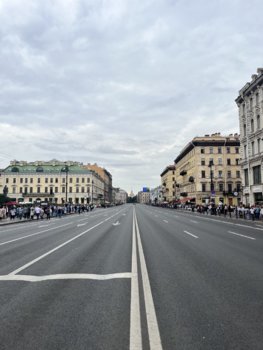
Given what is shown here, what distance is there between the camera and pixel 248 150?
4666 centimetres

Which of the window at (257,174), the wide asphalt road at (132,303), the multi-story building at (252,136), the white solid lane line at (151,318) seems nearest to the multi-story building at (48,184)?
the multi-story building at (252,136)

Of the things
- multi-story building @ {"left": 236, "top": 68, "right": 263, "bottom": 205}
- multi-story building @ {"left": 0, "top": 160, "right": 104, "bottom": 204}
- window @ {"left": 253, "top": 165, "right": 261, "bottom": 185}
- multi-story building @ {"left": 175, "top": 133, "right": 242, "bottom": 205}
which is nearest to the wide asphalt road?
window @ {"left": 253, "top": 165, "right": 261, "bottom": 185}

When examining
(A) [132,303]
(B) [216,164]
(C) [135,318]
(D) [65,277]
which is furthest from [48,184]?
(C) [135,318]

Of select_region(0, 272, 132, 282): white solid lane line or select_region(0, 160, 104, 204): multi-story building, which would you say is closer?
select_region(0, 272, 132, 282): white solid lane line

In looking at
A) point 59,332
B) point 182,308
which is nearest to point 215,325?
point 182,308

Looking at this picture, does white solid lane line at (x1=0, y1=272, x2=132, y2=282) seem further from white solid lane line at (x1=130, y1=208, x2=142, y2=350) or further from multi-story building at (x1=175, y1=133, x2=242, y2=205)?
multi-story building at (x1=175, y1=133, x2=242, y2=205)

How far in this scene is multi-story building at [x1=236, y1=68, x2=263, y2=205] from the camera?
141 feet

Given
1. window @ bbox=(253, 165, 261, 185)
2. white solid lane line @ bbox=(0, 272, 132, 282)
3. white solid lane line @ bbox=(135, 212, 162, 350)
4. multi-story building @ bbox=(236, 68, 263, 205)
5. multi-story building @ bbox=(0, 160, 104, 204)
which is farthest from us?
multi-story building @ bbox=(0, 160, 104, 204)

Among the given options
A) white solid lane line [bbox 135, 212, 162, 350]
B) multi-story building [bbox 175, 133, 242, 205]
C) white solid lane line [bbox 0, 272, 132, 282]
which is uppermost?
multi-story building [bbox 175, 133, 242, 205]

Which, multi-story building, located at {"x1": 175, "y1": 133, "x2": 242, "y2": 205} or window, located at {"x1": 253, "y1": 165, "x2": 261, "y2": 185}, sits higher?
multi-story building, located at {"x1": 175, "y1": 133, "x2": 242, "y2": 205}

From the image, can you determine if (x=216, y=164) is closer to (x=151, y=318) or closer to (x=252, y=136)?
(x=252, y=136)

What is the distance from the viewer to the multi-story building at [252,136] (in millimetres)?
42875

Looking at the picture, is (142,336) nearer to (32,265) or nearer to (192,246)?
(32,265)

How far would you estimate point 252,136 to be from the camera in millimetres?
45250
